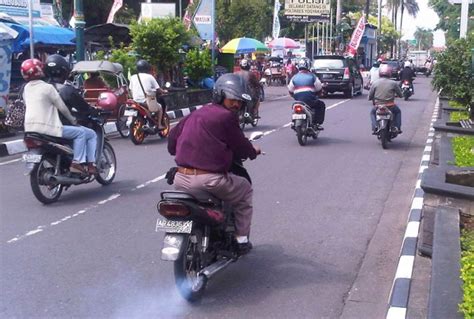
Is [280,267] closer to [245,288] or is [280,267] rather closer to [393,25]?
[245,288]

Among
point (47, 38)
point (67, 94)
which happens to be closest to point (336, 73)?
point (47, 38)

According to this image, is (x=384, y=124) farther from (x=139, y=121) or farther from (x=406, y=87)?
(x=406, y=87)

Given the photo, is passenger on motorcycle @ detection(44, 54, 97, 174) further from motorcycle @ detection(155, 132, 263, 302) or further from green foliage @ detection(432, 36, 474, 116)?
green foliage @ detection(432, 36, 474, 116)

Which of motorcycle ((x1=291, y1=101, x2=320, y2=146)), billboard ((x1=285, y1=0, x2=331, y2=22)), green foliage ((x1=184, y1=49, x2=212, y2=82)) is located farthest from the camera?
billboard ((x1=285, y1=0, x2=331, y2=22))

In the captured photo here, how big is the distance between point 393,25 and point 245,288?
96186 millimetres

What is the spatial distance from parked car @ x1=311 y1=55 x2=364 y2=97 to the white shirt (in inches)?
580

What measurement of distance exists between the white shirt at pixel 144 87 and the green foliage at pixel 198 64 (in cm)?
841

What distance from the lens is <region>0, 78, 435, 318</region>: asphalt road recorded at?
4996 millimetres

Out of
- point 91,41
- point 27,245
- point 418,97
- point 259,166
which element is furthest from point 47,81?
point 418,97

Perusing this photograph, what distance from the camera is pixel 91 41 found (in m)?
25.2

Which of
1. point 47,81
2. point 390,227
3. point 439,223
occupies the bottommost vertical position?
point 390,227

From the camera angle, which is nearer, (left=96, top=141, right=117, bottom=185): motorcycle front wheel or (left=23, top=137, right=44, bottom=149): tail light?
(left=23, top=137, right=44, bottom=149): tail light

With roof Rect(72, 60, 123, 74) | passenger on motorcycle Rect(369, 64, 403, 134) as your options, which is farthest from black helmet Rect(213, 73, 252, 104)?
roof Rect(72, 60, 123, 74)

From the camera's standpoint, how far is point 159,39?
63.2ft
